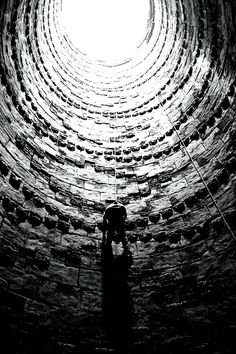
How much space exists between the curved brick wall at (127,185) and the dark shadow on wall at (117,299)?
7 cm

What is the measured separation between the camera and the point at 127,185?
208 inches

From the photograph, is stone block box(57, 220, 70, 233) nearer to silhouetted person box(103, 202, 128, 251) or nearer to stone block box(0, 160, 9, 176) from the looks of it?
silhouetted person box(103, 202, 128, 251)

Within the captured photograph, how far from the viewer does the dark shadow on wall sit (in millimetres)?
3164

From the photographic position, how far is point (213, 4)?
5.07 metres

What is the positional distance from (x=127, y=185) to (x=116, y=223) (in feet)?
4.18

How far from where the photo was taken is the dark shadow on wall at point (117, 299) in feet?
10.4

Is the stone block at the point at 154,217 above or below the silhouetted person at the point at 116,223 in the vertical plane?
above

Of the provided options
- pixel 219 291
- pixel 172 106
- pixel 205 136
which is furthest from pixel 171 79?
pixel 219 291

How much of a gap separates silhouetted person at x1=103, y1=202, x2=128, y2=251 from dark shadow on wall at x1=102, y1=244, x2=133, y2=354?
13 cm

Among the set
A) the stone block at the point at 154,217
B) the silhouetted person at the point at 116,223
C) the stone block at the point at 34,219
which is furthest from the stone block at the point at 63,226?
the stone block at the point at 154,217

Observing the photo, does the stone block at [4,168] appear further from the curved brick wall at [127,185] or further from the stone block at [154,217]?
the stone block at [154,217]

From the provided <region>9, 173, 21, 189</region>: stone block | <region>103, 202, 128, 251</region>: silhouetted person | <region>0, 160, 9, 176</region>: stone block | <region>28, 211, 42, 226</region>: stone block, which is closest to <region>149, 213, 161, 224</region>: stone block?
<region>103, 202, 128, 251</region>: silhouetted person

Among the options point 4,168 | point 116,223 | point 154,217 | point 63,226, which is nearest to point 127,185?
point 154,217

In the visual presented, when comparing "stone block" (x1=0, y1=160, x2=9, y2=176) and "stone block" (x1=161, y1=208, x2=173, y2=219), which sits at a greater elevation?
"stone block" (x1=0, y1=160, x2=9, y2=176)
